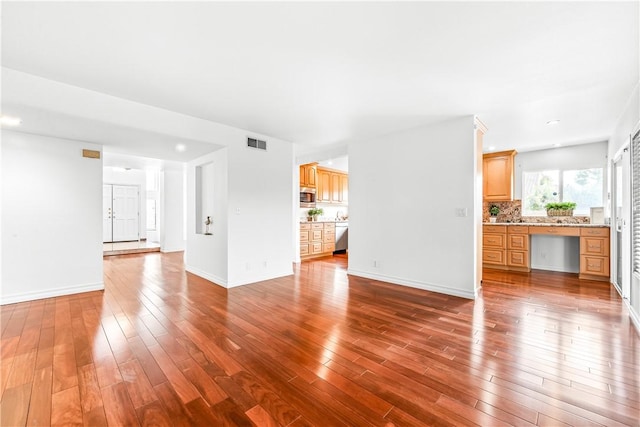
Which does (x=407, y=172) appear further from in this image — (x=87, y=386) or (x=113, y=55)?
(x=87, y=386)

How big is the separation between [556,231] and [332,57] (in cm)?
527

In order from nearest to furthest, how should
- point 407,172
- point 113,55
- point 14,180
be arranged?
point 113,55
point 14,180
point 407,172

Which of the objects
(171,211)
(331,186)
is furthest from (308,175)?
(171,211)

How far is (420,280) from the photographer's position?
4266mm

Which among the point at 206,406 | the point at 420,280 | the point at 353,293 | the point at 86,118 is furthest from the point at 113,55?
the point at 420,280

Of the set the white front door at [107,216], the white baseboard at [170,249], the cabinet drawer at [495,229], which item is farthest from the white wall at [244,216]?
the white front door at [107,216]

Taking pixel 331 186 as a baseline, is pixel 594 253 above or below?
below

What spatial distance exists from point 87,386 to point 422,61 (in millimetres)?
3602

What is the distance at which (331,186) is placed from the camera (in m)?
8.48

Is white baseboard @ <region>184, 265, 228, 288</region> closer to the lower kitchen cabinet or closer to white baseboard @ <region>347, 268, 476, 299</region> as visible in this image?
white baseboard @ <region>347, 268, 476, 299</region>

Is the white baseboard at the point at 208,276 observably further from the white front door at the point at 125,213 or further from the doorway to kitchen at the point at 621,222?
the white front door at the point at 125,213

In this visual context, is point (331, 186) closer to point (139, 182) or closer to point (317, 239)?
point (317, 239)

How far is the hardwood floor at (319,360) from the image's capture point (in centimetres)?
163

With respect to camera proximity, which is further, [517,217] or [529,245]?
[517,217]
